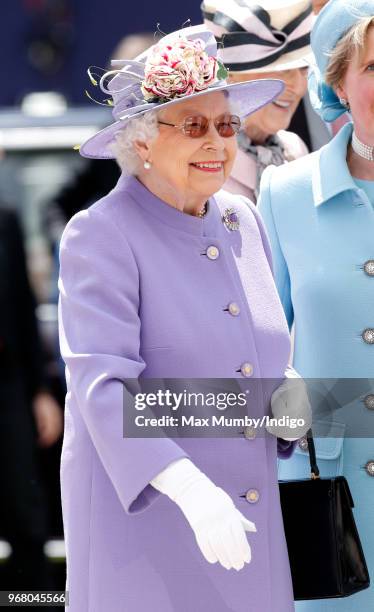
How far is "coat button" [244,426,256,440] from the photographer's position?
319 centimetres

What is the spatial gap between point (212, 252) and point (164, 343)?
0.96 feet

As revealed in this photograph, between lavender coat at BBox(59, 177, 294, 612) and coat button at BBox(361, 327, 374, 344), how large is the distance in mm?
331

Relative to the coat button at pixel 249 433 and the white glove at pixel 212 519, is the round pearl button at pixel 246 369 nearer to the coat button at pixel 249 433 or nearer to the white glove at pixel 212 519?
the coat button at pixel 249 433

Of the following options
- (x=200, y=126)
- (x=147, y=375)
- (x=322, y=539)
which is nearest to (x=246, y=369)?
(x=147, y=375)

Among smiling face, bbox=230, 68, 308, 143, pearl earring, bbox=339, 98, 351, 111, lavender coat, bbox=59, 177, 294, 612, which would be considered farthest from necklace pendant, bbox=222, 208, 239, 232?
smiling face, bbox=230, 68, 308, 143

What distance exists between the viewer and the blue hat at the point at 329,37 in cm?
353

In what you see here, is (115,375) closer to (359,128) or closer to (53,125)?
(359,128)

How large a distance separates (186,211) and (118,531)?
779 millimetres

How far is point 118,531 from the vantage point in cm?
307

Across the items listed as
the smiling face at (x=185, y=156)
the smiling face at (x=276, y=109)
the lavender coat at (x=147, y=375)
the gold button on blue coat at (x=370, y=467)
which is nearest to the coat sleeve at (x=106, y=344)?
the lavender coat at (x=147, y=375)

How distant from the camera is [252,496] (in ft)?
10.4

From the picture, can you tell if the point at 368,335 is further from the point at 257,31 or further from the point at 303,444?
the point at 257,31

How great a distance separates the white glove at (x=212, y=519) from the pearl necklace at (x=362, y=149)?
3.77ft

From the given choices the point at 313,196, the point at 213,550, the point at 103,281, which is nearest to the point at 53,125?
the point at 313,196
